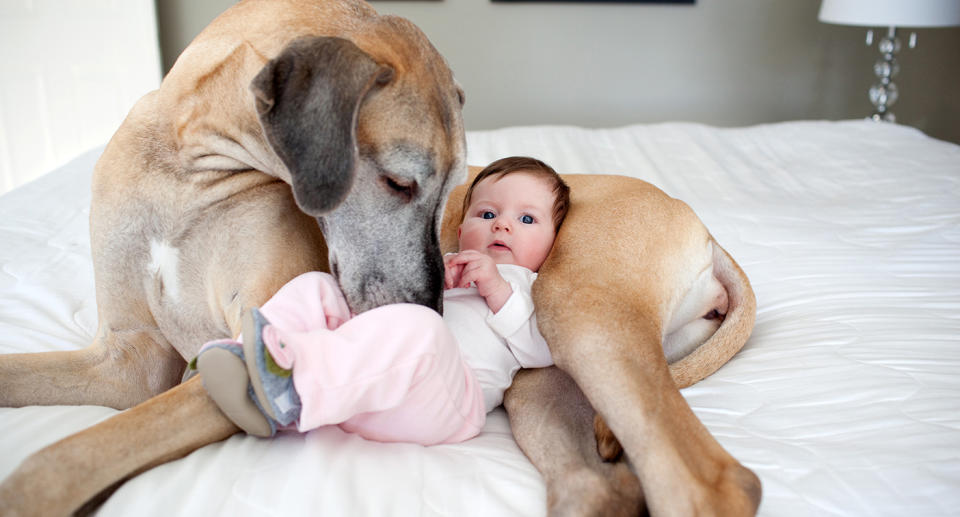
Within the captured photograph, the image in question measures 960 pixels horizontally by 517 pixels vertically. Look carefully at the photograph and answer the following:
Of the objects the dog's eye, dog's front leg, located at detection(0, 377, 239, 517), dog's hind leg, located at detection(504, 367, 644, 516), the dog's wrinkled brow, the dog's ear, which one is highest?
the dog's ear

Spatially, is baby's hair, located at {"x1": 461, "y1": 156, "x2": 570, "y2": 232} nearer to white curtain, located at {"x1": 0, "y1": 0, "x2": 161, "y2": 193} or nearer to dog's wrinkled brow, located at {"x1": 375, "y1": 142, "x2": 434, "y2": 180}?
dog's wrinkled brow, located at {"x1": 375, "y1": 142, "x2": 434, "y2": 180}

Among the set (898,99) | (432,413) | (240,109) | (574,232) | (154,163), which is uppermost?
(240,109)

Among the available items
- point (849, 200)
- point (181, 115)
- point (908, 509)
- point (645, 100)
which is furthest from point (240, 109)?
point (645, 100)

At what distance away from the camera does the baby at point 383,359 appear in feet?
3.33

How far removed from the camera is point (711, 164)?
2.96m

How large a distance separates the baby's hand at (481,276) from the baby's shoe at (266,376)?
48cm

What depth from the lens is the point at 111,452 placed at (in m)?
0.99

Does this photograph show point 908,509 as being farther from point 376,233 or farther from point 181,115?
point 181,115

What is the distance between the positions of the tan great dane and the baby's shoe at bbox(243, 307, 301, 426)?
14 cm

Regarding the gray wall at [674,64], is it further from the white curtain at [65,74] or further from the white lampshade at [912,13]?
the white curtain at [65,74]

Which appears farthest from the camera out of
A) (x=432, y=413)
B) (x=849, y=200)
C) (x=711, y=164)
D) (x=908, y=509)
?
(x=711, y=164)

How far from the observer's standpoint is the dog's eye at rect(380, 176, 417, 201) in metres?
1.29

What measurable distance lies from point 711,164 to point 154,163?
2.19 m

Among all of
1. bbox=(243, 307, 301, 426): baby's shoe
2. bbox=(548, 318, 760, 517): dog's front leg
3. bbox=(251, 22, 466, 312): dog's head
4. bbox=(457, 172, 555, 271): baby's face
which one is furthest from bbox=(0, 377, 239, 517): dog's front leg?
bbox=(457, 172, 555, 271): baby's face
